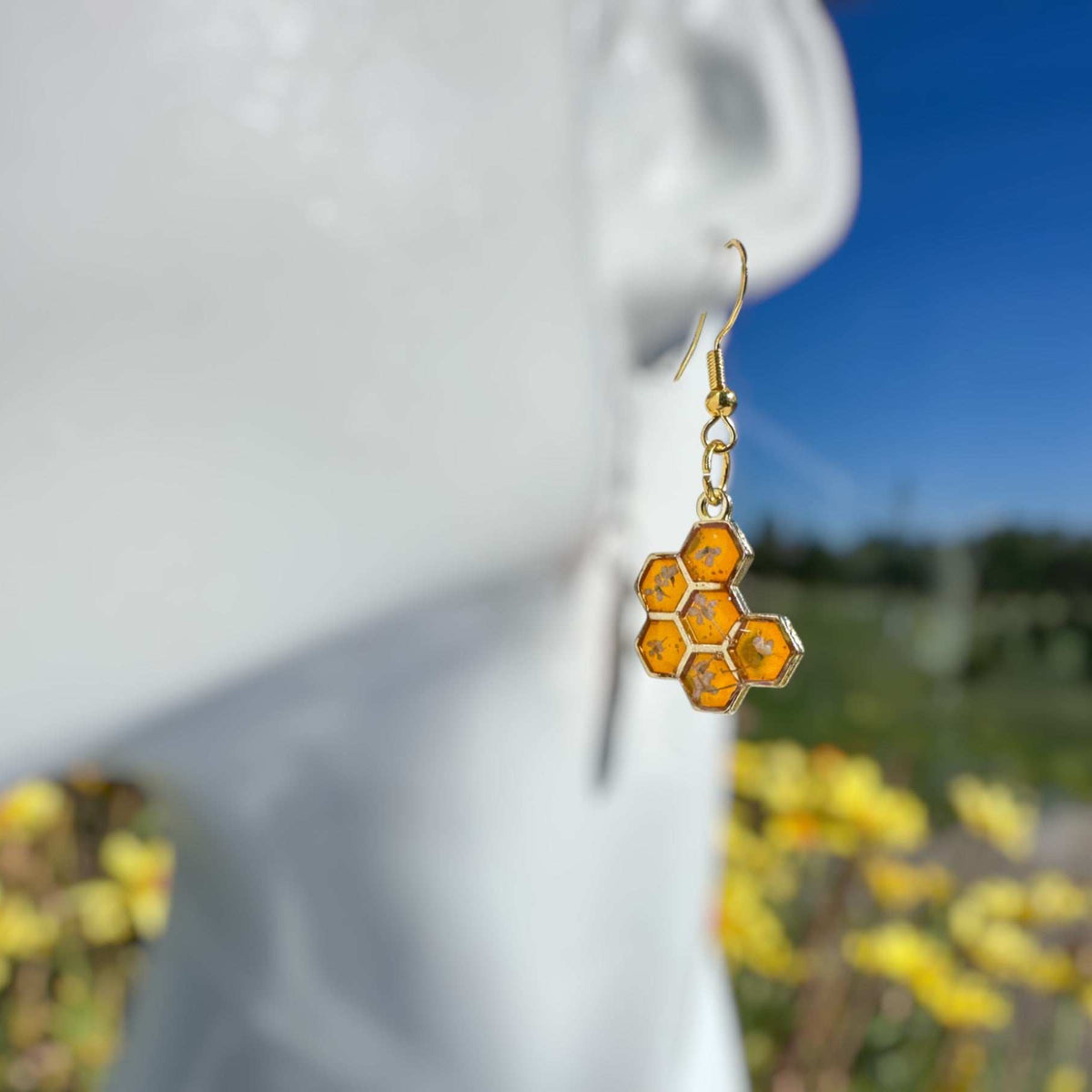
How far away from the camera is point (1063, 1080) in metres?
1.28

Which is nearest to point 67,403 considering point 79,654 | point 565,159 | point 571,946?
point 79,654

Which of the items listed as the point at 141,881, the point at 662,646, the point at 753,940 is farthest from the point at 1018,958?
the point at 662,646

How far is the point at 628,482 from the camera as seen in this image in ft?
1.58

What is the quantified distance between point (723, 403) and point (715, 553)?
0.11 feet

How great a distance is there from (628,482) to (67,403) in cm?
23

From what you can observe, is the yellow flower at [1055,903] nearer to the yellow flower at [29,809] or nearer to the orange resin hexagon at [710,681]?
the yellow flower at [29,809]

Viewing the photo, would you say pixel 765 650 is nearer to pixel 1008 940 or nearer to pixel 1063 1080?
pixel 1008 940

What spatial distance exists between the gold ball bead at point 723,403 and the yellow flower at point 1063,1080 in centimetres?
128

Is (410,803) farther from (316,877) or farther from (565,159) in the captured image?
(565,159)

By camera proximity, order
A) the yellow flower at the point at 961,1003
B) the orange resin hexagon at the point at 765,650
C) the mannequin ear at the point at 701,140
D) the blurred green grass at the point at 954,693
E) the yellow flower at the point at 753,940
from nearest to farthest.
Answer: the orange resin hexagon at the point at 765,650, the mannequin ear at the point at 701,140, the yellow flower at the point at 961,1003, the yellow flower at the point at 753,940, the blurred green grass at the point at 954,693

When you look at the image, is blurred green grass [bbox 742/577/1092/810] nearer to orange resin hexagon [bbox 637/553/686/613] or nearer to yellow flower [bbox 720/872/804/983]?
yellow flower [bbox 720/872/804/983]

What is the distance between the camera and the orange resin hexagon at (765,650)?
241 millimetres

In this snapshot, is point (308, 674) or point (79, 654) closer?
point (79, 654)

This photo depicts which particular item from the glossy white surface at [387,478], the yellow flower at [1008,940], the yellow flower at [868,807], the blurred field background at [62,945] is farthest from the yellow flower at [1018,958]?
the blurred field background at [62,945]
